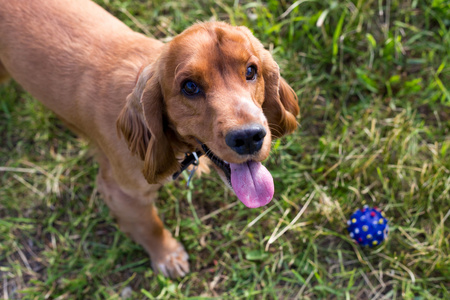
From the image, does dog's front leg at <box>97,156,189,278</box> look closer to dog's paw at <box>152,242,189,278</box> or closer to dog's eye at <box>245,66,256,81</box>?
dog's paw at <box>152,242,189,278</box>

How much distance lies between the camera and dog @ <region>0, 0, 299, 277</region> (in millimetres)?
2537

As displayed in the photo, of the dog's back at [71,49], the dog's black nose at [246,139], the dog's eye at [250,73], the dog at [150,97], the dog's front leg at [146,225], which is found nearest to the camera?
the dog's black nose at [246,139]

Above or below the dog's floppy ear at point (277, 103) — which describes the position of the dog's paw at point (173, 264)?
below

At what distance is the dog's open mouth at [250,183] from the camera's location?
2.70 metres

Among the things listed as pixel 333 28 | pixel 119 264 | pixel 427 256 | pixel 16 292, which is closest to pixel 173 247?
pixel 119 264

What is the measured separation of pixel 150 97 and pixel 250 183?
824 mm

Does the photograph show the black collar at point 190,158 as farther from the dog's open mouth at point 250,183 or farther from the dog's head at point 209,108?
the dog's open mouth at point 250,183

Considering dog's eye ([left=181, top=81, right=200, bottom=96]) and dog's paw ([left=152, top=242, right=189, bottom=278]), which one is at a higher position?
dog's eye ([left=181, top=81, right=200, bottom=96])

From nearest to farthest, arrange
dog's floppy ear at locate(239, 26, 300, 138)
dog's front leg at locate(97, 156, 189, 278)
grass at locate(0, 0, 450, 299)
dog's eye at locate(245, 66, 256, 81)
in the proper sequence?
dog's eye at locate(245, 66, 256, 81) → dog's floppy ear at locate(239, 26, 300, 138) → dog's front leg at locate(97, 156, 189, 278) → grass at locate(0, 0, 450, 299)

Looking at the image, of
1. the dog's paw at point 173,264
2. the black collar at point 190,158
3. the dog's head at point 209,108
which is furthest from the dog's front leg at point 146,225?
the dog's head at point 209,108

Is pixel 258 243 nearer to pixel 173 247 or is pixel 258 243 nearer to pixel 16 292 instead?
pixel 173 247

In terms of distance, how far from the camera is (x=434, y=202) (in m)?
3.86

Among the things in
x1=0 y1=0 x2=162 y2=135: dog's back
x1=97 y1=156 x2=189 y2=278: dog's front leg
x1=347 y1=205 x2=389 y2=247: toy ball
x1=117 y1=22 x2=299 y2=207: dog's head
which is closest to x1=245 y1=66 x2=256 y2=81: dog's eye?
x1=117 y1=22 x2=299 y2=207: dog's head

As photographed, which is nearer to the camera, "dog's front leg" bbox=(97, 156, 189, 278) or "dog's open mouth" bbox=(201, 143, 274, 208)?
"dog's open mouth" bbox=(201, 143, 274, 208)
